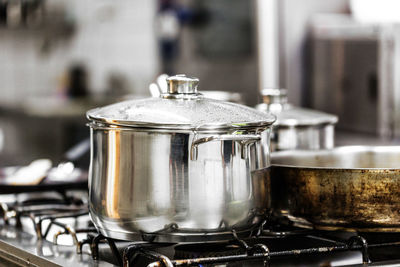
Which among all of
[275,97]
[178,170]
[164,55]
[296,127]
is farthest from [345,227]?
[164,55]

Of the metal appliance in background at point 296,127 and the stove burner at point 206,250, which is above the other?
the metal appliance in background at point 296,127

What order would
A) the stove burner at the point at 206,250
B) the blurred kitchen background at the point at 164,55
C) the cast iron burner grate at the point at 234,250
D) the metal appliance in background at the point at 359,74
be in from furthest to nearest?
the blurred kitchen background at the point at 164,55, the metal appliance in background at the point at 359,74, the stove burner at the point at 206,250, the cast iron burner grate at the point at 234,250

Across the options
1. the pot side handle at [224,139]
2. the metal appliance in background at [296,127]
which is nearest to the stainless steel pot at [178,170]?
the pot side handle at [224,139]

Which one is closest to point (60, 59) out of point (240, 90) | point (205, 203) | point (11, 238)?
point (240, 90)

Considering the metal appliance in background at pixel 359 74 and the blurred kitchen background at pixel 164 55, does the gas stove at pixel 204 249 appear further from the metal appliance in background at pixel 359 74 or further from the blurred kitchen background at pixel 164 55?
the blurred kitchen background at pixel 164 55

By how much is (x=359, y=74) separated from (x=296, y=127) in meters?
3.07

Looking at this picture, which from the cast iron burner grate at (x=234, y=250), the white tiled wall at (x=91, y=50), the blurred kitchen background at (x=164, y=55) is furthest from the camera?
the white tiled wall at (x=91, y=50)

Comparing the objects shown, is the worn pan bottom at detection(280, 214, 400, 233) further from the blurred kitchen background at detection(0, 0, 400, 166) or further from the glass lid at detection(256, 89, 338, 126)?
the blurred kitchen background at detection(0, 0, 400, 166)

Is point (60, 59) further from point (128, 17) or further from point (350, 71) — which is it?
point (350, 71)

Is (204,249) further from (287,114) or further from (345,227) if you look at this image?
(287,114)

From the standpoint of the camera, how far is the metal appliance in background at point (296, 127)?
1.73 m

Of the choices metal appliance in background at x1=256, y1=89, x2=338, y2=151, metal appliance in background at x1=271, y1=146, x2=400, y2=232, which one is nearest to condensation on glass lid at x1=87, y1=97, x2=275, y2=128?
metal appliance in background at x1=271, y1=146, x2=400, y2=232

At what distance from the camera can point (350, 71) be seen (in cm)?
478

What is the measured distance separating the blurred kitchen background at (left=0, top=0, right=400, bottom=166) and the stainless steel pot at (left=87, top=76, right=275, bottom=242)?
3.51 meters
